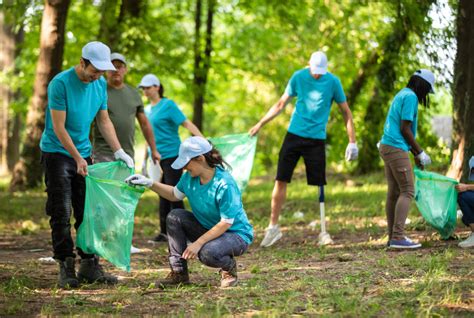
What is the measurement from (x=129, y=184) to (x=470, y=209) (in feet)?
11.8

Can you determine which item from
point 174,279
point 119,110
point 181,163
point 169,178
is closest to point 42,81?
point 169,178

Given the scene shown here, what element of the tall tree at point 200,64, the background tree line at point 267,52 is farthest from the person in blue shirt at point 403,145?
the tall tree at point 200,64

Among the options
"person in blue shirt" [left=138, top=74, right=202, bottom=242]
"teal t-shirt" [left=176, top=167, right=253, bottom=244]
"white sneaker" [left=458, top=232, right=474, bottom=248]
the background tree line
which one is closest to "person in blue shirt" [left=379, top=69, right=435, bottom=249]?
"white sneaker" [left=458, top=232, right=474, bottom=248]

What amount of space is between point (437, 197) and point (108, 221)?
352 centimetres

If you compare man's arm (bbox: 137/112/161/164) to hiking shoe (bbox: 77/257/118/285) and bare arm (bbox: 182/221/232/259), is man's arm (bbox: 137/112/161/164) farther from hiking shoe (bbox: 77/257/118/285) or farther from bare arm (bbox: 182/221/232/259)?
bare arm (bbox: 182/221/232/259)

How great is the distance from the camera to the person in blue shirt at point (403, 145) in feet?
24.4

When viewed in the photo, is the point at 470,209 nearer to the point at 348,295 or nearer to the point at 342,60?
the point at 348,295

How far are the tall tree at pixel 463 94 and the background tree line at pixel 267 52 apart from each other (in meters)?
0.01

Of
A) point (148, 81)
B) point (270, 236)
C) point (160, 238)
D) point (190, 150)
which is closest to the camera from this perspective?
point (190, 150)

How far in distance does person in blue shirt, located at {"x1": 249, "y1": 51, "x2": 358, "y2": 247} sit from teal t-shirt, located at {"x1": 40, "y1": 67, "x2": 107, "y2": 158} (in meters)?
2.79

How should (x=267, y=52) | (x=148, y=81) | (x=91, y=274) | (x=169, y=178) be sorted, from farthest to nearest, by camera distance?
(x=267, y=52) → (x=148, y=81) → (x=169, y=178) → (x=91, y=274)

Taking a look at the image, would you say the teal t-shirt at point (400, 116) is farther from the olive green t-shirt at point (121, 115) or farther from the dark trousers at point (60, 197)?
the dark trousers at point (60, 197)

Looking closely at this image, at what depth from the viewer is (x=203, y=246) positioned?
569 cm

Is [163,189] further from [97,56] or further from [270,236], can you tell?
[270,236]
